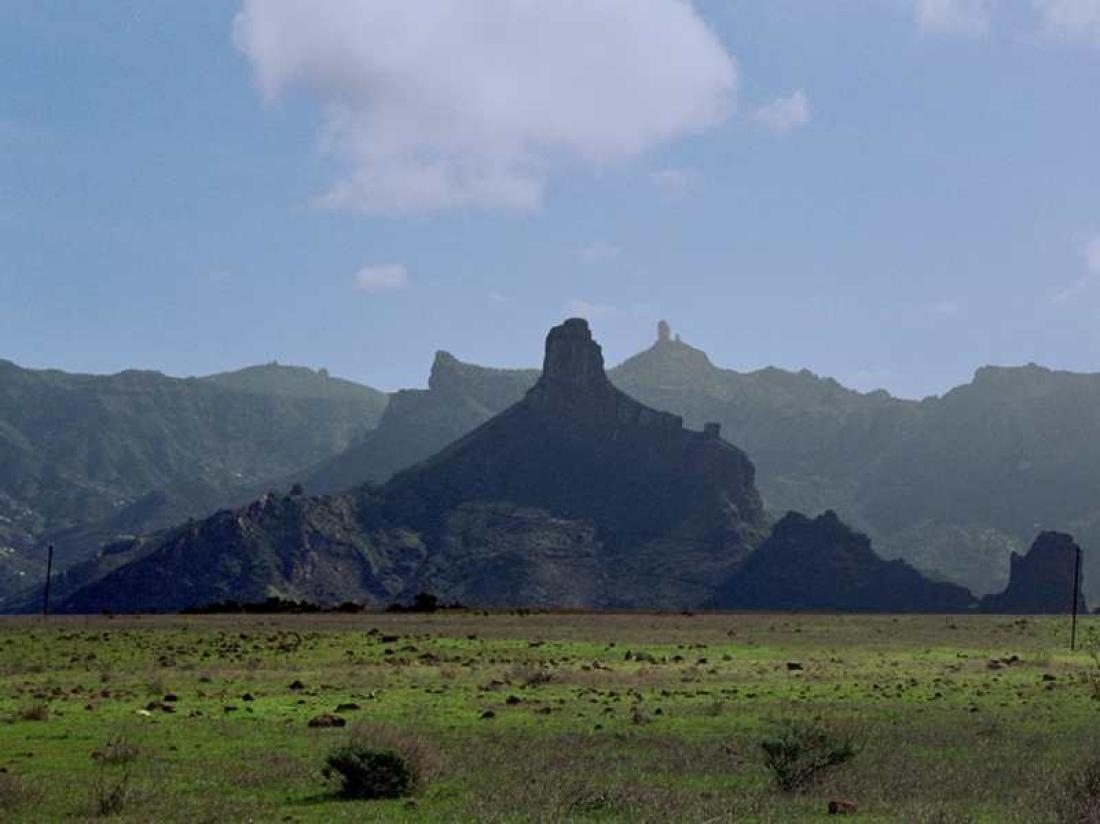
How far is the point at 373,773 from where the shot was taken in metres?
24.4

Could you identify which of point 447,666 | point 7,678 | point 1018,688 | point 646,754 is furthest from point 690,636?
point 646,754

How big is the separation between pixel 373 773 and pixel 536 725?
1110cm

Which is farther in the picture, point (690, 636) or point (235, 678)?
point (690, 636)

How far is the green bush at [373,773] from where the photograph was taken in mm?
24312

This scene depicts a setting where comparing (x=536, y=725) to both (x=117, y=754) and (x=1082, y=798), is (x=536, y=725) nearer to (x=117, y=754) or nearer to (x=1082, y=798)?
(x=117, y=754)

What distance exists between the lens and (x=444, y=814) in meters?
22.5

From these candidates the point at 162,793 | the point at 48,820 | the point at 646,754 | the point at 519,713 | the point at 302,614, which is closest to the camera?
the point at 48,820

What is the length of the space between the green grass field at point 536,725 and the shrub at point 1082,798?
0.29 meters

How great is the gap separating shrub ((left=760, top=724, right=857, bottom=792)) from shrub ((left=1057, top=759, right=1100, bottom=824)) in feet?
14.5

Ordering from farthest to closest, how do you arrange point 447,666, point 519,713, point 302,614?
point 302,614, point 447,666, point 519,713

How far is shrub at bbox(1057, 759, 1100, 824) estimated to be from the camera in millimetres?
20545

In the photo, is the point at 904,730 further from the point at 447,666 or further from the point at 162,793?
the point at 447,666

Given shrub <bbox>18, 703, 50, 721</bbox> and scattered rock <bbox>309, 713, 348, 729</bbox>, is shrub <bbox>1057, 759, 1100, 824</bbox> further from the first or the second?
shrub <bbox>18, 703, 50, 721</bbox>

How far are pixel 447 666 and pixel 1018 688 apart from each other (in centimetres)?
2172
